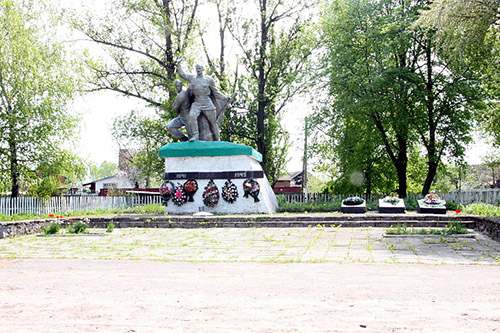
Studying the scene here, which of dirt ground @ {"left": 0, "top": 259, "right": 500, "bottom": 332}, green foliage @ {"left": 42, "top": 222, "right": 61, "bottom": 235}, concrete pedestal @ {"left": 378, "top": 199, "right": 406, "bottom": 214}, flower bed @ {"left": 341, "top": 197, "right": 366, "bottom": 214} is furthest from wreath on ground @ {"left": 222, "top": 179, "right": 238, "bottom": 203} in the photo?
dirt ground @ {"left": 0, "top": 259, "right": 500, "bottom": 332}

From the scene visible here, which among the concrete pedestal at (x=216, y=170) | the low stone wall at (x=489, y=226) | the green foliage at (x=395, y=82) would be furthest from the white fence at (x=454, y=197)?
the low stone wall at (x=489, y=226)

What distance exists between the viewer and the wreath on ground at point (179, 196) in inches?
720

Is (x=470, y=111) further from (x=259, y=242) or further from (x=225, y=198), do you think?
(x=259, y=242)

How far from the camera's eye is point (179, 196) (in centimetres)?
1828

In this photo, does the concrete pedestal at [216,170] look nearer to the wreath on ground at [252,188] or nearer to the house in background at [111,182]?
the wreath on ground at [252,188]

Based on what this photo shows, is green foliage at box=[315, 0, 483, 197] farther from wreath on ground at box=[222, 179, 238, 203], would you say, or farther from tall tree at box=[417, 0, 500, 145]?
wreath on ground at box=[222, 179, 238, 203]

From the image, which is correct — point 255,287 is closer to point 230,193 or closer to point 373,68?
point 230,193

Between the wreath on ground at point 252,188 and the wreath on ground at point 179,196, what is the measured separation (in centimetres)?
240

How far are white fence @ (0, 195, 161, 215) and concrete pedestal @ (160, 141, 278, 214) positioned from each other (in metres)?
5.30

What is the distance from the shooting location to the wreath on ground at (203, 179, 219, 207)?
18083 mm

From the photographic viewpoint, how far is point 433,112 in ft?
76.1

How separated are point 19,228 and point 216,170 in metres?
7.87

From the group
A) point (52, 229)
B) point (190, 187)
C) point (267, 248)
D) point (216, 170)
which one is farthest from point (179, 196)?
point (267, 248)

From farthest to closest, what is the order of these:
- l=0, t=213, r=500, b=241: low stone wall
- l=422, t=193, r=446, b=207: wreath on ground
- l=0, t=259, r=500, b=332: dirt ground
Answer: l=422, t=193, r=446, b=207: wreath on ground < l=0, t=213, r=500, b=241: low stone wall < l=0, t=259, r=500, b=332: dirt ground
